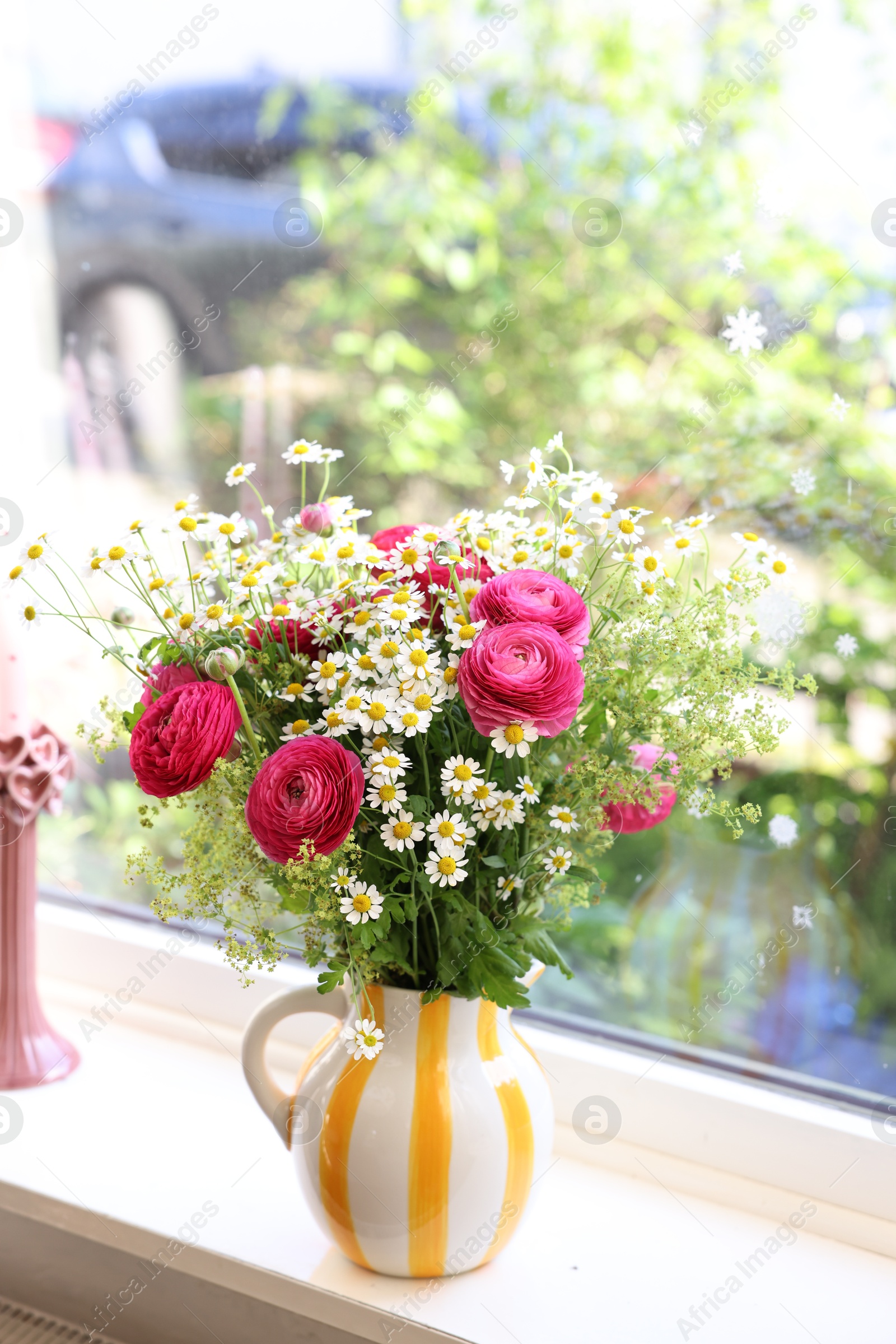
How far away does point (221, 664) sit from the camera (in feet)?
2.18

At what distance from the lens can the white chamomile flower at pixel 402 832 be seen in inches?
25.9

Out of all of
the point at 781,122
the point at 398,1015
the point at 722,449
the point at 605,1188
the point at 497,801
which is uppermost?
the point at 781,122

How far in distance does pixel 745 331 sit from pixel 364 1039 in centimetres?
69

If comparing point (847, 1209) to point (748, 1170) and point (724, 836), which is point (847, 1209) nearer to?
point (748, 1170)

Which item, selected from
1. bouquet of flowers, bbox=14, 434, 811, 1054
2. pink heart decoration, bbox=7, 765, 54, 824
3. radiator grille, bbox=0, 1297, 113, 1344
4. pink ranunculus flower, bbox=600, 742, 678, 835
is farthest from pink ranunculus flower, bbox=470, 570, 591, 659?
radiator grille, bbox=0, 1297, 113, 1344

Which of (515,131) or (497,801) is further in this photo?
(515,131)

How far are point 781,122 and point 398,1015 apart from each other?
2.69ft

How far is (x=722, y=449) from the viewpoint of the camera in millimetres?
1002

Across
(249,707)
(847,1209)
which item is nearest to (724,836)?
(847,1209)

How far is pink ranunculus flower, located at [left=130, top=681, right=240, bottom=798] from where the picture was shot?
638mm

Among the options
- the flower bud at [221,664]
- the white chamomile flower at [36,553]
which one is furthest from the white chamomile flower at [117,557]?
the flower bud at [221,664]

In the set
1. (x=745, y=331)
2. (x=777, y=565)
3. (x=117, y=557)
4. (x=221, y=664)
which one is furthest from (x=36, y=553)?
(x=745, y=331)

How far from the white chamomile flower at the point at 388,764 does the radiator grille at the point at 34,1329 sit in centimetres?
66

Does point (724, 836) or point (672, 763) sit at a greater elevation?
point (672, 763)
